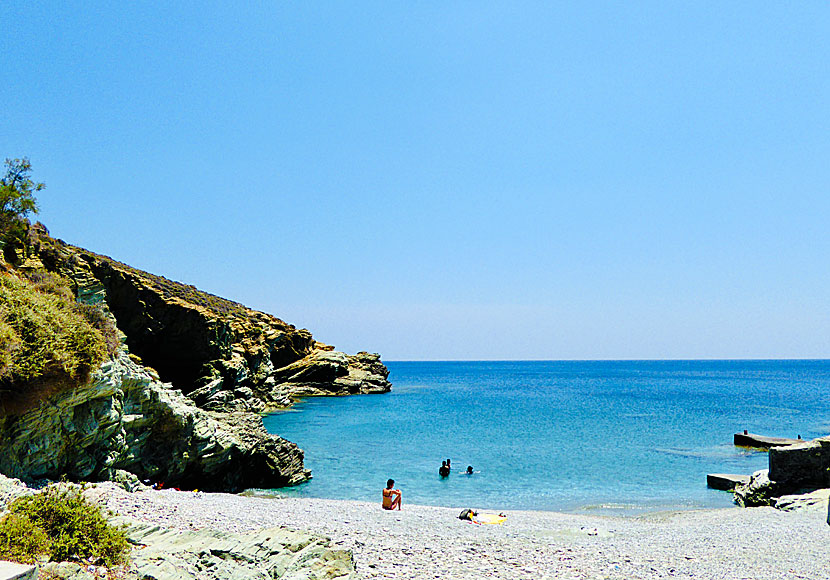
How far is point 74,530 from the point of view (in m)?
8.27

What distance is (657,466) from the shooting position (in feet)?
115

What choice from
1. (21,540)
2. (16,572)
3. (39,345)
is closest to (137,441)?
(39,345)

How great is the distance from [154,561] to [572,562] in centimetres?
859

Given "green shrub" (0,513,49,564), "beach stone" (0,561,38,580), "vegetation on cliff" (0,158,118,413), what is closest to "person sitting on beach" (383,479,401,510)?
"vegetation on cliff" (0,158,118,413)

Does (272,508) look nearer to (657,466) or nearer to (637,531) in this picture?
(637,531)

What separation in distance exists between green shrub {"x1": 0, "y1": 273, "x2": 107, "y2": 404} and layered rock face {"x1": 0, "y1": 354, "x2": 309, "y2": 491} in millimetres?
611

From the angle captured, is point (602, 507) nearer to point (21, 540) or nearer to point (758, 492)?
point (758, 492)

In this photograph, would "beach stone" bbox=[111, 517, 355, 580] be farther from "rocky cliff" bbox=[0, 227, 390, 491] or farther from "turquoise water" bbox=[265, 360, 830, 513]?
"turquoise water" bbox=[265, 360, 830, 513]

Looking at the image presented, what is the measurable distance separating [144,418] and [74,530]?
1220 centimetres

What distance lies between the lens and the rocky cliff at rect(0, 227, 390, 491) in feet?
49.7

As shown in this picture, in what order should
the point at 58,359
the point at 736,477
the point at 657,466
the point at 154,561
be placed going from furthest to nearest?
the point at 657,466, the point at 736,477, the point at 58,359, the point at 154,561

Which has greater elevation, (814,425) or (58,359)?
(58,359)

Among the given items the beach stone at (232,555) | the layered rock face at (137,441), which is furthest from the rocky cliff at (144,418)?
the beach stone at (232,555)

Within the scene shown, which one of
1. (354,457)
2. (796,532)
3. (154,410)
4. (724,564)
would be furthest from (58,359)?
(354,457)
